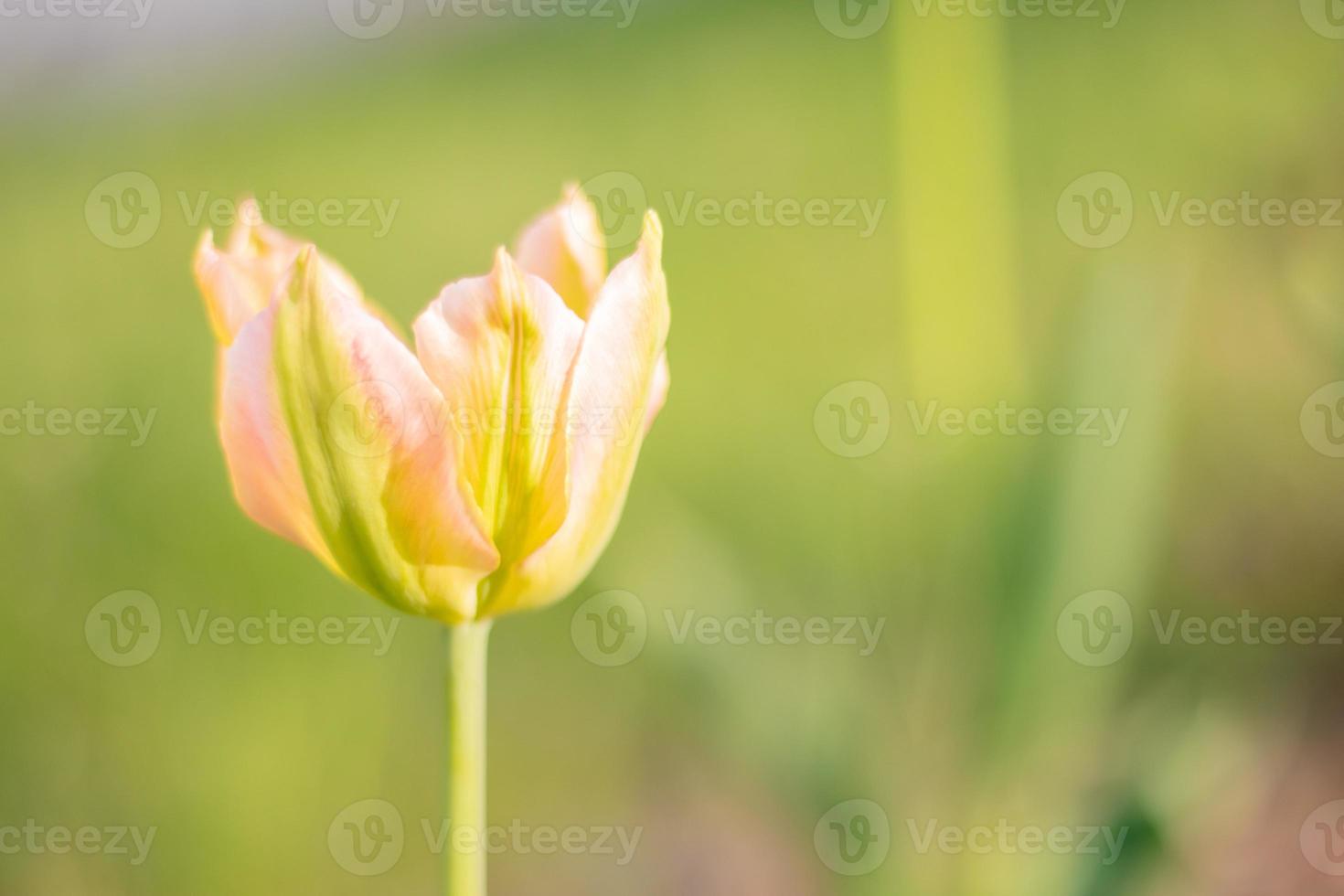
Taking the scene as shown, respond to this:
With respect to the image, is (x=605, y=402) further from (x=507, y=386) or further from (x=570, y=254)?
(x=570, y=254)

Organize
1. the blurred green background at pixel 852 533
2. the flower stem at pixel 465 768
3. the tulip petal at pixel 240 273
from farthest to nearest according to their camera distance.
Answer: the blurred green background at pixel 852 533 < the tulip petal at pixel 240 273 < the flower stem at pixel 465 768

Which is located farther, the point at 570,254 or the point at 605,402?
the point at 570,254

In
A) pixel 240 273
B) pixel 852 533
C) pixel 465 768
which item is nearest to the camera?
pixel 465 768

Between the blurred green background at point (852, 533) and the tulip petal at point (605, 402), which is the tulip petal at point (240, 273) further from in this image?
the blurred green background at point (852, 533)

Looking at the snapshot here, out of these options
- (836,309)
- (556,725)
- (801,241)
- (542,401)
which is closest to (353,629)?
(556,725)

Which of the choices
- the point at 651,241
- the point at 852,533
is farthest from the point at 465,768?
the point at 852,533

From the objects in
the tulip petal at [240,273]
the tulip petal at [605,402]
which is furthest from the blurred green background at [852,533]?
the tulip petal at [240,273]
